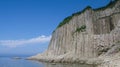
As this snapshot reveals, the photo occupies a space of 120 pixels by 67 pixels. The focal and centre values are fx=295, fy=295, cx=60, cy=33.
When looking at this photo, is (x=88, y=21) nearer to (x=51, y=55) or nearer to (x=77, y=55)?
(x=77, y=55)

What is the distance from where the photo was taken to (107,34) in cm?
7669

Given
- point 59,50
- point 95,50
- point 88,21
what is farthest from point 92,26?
point 59,50

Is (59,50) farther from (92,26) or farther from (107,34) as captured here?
(107,34)

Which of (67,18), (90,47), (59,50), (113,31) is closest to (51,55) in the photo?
(59,50)

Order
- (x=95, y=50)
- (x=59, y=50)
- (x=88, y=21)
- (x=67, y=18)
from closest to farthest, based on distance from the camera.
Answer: (x=95, y=50) < (x=88, y=21) < (x=59, y=50) < (x=67, y=18)

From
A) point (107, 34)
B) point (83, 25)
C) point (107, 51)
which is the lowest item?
point (107, 51)

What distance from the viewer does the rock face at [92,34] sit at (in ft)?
247

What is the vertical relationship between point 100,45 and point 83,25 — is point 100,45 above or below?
below

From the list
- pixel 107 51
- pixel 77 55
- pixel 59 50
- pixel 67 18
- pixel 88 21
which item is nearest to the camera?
pixel 107 51

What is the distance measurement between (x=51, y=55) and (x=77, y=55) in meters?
28.1

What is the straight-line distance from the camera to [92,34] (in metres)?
84.0

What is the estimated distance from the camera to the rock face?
75.2m

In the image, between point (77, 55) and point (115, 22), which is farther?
point (77, 55)

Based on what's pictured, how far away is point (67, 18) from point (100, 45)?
41.3m
